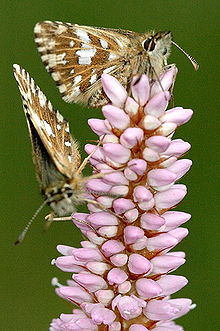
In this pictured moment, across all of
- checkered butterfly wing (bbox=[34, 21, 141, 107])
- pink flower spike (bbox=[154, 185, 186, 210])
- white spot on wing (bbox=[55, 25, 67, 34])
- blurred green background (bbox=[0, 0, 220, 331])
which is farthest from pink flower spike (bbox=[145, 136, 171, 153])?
blurred green background (bbox=[0, 0, 220, 331])

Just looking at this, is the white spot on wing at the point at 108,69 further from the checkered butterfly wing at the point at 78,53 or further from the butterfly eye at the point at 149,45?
the butterfly eye at the point at 149,45

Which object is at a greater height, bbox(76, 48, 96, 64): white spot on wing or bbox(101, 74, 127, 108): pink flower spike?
bbox(76, 48, 96, 64): white spot on wing

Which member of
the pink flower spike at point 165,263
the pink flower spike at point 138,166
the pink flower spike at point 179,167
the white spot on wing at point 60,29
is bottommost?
the pink flower spike at point 165,263

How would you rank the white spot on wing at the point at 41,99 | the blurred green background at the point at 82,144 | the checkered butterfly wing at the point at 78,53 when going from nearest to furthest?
the white spot on wing at the point at 41,99 → the checkered butterfly wing at the point at 78,53 → the blurred green background at the point at 82,144

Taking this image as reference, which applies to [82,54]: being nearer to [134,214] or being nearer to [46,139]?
[46,139]

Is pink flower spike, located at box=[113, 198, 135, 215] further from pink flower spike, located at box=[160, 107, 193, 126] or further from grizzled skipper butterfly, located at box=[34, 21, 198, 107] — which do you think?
grizzled skipper butterfly, located at box=[34, 21, 198, 107]

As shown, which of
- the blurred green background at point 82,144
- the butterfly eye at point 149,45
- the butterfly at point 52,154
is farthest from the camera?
the blurred green background at point 82,144

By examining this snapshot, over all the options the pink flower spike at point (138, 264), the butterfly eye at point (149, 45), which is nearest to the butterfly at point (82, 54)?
A: the butterfly eye at point (149, 45)
